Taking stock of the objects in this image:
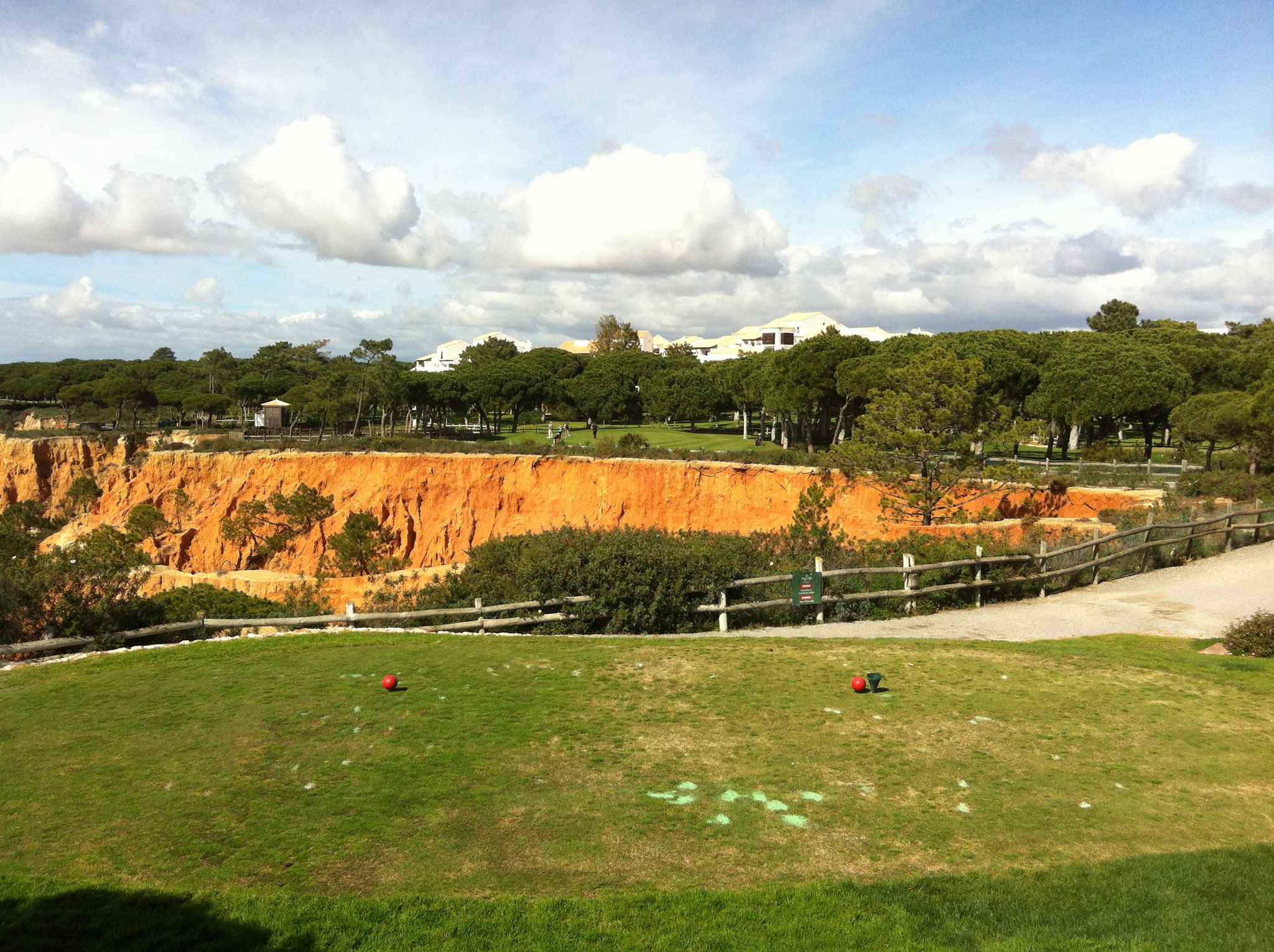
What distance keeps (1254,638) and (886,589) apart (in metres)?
6.58

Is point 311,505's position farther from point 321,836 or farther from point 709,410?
point 321,836

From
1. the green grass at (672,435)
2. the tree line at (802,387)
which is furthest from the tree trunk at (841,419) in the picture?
the green grass at (672,435)

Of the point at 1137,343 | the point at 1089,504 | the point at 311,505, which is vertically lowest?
the point at 311,505

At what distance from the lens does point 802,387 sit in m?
52.1

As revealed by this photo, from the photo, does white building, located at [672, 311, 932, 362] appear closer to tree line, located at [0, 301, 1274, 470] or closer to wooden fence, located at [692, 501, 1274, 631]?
tree line, located at [0, 301, 1274, 470]

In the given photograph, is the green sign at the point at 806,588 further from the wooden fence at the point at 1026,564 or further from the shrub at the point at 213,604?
the shrub at the point at 213,604

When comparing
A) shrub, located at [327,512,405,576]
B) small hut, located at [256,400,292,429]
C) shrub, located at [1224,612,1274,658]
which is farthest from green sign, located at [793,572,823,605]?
small hut, located at [256,400,292,429]

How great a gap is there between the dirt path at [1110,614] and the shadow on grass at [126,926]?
34.2 feet

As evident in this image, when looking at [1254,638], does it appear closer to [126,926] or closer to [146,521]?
[126,926]

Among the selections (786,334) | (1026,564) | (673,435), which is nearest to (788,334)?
(786,334)

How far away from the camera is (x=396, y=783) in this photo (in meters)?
7.95

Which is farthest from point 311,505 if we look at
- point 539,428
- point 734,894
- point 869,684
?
point 734,894

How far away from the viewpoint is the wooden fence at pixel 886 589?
15266 millimetres

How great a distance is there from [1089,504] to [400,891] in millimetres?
32348
